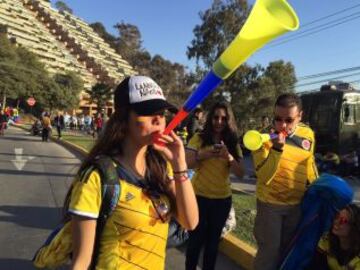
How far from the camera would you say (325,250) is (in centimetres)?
353

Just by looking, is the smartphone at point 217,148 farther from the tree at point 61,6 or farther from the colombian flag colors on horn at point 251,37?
the tree at point 61,6

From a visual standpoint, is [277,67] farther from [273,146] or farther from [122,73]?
[122,73]

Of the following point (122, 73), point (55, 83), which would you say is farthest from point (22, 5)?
point (55, 83)

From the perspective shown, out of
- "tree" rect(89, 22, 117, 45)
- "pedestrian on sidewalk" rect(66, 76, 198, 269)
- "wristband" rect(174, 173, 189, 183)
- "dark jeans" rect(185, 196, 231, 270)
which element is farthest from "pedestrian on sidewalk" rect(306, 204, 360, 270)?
"tree" rect(89, 22, 117, 45)

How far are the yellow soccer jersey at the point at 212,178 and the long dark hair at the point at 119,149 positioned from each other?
80.7 inches

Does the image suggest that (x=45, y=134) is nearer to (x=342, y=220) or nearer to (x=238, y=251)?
(x=238, y=251)

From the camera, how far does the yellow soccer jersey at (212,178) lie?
4.39 meters

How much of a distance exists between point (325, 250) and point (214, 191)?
3.81ft

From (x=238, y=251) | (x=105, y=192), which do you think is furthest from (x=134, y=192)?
(x=238, y=251)

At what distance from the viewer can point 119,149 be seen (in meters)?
2.27

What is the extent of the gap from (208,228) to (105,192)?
2.48 meters

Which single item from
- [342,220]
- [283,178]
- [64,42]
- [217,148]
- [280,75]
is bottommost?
[342,220]

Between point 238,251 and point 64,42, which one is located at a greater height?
point 64,42

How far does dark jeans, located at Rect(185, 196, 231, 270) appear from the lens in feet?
14.4
